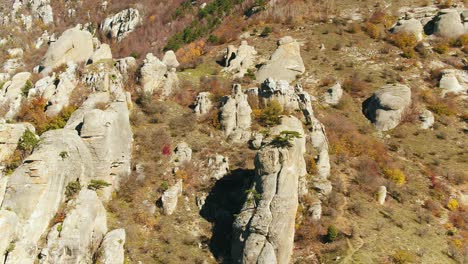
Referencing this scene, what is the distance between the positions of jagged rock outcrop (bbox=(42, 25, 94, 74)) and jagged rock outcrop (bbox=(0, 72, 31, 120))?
15.3 ft

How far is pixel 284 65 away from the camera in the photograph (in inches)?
2042

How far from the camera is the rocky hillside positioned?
25.5 m

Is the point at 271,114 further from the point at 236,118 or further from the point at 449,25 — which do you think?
the point at 449,25

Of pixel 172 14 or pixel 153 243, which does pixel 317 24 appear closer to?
pixel 153 243

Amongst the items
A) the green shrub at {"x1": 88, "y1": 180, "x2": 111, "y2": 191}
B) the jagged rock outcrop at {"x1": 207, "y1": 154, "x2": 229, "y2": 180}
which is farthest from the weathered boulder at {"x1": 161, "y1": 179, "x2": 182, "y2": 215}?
the green shrub at {"x1": 88, "y1": 180, "x2": 111, "y2": 191}

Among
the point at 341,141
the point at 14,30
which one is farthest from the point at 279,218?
the point at 14,30

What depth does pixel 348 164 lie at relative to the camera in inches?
1412

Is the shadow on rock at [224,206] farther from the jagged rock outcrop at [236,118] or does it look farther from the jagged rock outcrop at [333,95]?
the jagged rock outcrop at [333,95]

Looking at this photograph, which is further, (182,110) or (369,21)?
(369,21)

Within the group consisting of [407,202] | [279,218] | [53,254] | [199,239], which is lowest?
[407,202]

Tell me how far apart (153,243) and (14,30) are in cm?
11533

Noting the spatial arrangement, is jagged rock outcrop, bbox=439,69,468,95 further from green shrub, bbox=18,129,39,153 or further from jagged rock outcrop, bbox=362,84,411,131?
green shrub, bbox=18,129,39,153

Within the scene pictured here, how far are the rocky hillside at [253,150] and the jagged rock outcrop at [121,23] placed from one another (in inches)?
2133

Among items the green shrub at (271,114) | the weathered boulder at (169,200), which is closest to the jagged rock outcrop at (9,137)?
the weathered boulder at (169,200)
